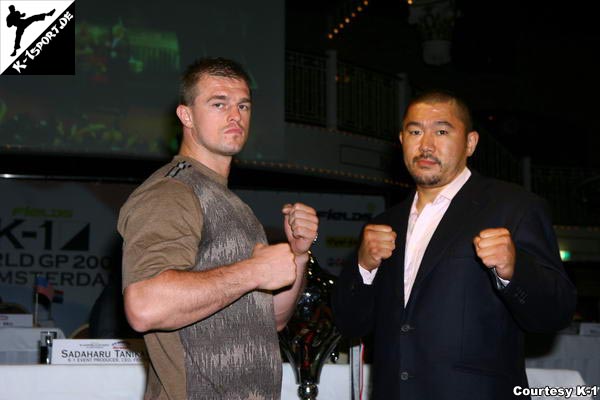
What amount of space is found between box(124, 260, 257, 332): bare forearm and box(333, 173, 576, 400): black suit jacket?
60 centimetres

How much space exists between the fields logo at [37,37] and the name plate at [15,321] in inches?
145

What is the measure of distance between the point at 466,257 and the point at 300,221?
51cm

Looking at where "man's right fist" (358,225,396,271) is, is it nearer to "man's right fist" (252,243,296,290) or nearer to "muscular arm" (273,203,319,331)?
"muscular arm" (273,203,319,331)

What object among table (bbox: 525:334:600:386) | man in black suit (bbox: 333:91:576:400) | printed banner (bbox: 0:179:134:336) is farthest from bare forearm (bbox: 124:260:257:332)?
printed banner (bbox: 0:179:134:336)

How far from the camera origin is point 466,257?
6.86ft

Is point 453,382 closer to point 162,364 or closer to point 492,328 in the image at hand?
point 492,328

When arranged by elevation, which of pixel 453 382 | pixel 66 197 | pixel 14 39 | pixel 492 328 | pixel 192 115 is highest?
pixel 14 39

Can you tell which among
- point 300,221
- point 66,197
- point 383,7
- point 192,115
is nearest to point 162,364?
point 300,221

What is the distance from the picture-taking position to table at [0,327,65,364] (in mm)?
5055

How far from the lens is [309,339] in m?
2.15

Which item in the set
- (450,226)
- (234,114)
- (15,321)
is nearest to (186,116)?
(234,114)

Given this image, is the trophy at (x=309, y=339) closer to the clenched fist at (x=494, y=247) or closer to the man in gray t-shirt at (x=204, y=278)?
the man in gray t-shirt at (x=204, y=278)

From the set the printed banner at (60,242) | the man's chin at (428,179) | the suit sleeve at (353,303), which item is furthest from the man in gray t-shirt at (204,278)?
the printed banner at (60,242)

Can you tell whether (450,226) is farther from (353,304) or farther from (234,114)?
(234,114)
